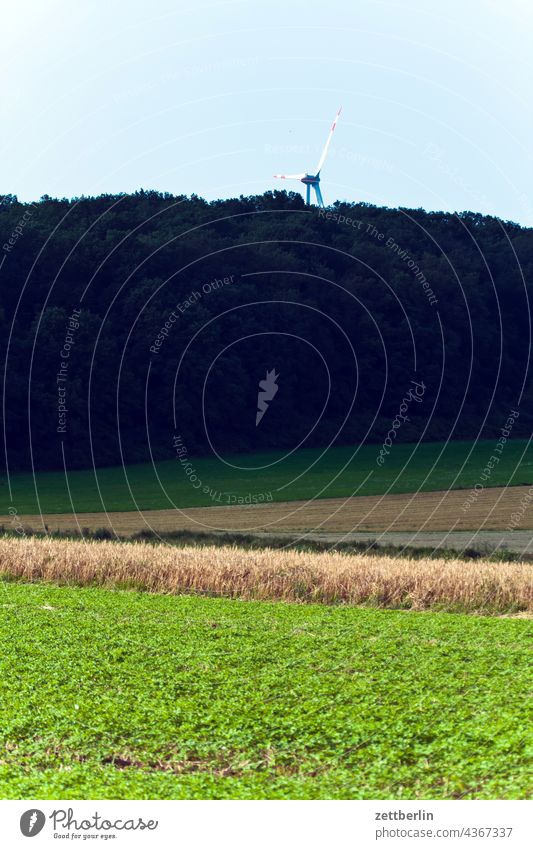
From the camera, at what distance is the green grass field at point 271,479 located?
2126 inches

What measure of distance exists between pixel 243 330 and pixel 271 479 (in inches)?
452

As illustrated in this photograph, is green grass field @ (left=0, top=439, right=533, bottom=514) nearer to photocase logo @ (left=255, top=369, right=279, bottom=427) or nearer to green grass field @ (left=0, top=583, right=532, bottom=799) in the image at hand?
photocase logo @ (left=255, top=369, right=279, bottom=427)

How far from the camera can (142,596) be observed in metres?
23.0

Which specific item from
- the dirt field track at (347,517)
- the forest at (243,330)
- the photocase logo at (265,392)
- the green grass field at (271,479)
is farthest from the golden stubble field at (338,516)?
the photocase logo at (265,392)

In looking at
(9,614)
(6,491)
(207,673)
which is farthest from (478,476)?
(207,673)

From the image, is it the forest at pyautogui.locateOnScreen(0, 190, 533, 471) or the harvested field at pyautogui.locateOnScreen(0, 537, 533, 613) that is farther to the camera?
the forest at pyautogui.locateOnScreen(0, 190, 533, 471)

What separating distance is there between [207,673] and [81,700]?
197 centimetres

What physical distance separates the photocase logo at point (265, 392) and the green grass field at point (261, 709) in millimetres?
47254

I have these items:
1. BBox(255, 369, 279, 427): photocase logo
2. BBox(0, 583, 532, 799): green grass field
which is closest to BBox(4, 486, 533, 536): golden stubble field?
BBox(255, 369, 279, 427): photocase logo
